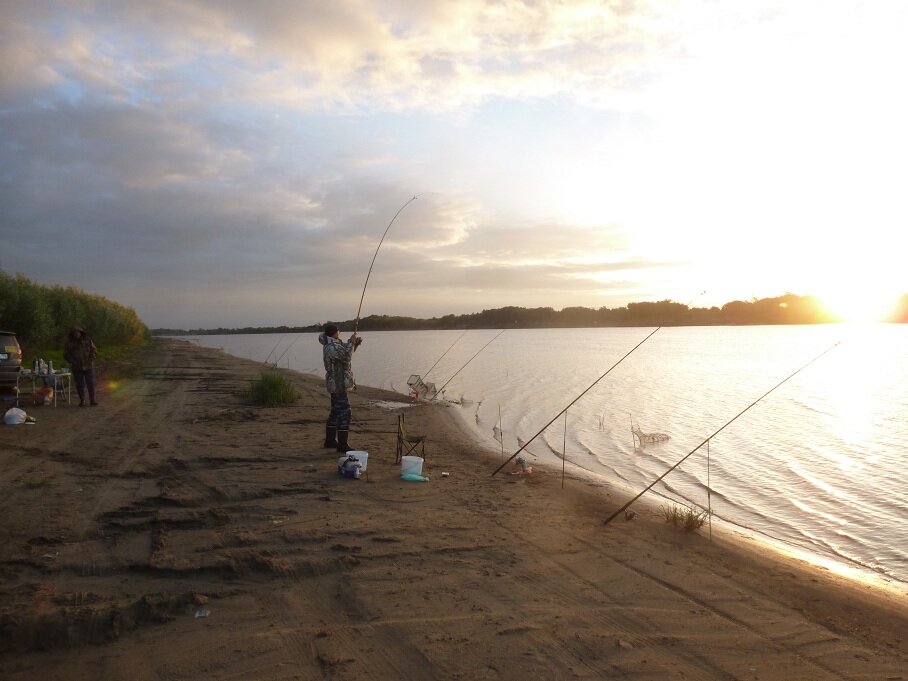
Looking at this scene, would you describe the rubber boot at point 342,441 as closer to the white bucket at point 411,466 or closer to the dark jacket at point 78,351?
the white bucket at point 411,466

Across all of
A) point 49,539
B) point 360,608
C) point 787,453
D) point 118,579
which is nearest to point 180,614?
point 118,579

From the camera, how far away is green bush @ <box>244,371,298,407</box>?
54.7 feet

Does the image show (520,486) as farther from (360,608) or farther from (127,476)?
(127,476)

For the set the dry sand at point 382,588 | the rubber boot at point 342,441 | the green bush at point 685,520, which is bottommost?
the green bush at point 685,520

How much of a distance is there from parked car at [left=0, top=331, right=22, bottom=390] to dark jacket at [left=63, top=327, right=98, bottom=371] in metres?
1.08

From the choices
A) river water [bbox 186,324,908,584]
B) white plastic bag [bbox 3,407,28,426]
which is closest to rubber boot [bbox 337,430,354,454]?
river water [bbox 186,324,908,584]

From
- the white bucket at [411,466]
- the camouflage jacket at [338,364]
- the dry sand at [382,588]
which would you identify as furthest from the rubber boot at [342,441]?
the white bucket at [411,466]

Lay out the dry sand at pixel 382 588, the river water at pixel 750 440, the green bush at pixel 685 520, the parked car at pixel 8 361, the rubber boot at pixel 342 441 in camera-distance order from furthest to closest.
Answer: the parked car at pixel 8 361, the rubber boot at pixel 342 441, the river water at pixel 750 440, the green bush at pixel 685 520, the dry sand at pixel 382 588

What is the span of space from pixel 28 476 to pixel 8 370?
8043 mm

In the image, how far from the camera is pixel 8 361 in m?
14.0

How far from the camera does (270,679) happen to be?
139 inches

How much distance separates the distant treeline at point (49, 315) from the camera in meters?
25.3

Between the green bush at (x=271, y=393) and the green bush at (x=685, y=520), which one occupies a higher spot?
the green bush at (x=271, y=393)

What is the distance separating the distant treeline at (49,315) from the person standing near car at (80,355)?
1324 centimetres
